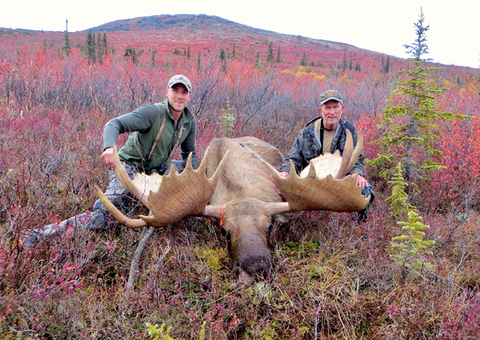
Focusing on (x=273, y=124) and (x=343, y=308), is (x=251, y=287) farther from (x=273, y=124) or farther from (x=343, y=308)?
(x=273, y=124)

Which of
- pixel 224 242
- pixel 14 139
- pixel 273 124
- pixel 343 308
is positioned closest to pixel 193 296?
pixel 224 242

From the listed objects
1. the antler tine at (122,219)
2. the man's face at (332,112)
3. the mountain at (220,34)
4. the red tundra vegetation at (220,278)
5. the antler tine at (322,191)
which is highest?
the mountain at (220,34)

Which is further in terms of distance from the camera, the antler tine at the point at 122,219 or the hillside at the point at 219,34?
the hillside at the point at 219,34

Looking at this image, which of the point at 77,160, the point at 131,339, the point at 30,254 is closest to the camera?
the point at 131,339

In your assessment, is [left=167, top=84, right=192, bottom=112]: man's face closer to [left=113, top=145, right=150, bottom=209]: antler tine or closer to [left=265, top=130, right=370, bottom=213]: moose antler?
[left=113, top=145, right=150, bottom=209]: antler tine

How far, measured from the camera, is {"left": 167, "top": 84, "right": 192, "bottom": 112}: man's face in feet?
14.5

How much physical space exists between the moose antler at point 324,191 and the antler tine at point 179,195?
851 mm

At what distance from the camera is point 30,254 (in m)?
2.67

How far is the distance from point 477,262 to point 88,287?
13.3 feet

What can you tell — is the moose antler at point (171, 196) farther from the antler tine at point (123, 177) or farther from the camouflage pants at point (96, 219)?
the camouflage pants at point (96, 219)

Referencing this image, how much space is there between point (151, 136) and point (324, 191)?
2547mm

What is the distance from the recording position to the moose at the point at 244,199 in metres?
3.12

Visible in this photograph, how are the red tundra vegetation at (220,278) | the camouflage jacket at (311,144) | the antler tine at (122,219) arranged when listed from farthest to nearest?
the camouflage jacket at (311,144)
the antler tine at (122,219)
the red tundra vegetation at (220,278)

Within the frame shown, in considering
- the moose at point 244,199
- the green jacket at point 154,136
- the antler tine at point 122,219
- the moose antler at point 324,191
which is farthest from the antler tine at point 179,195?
the green jacket at point 154,136
